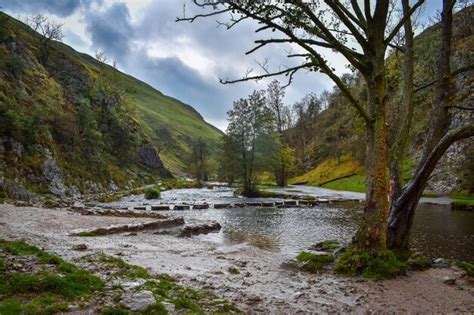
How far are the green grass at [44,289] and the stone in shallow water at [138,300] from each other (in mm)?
891

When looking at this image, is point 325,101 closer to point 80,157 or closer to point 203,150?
point 203,150

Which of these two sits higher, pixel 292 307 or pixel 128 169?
pixel 128 169

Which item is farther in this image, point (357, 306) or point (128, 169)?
point (128, 169)

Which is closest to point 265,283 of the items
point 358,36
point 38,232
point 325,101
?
point 358,36

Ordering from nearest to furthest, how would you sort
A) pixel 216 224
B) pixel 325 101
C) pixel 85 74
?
pixel 216 224
pixel 85 74
pixel 325 101

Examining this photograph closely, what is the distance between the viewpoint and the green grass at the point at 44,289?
22.1 ft

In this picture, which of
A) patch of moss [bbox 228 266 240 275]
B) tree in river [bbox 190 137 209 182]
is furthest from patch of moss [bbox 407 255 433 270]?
tree in river [bbox 190 137 209 182]

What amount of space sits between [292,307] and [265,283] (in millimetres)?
2443

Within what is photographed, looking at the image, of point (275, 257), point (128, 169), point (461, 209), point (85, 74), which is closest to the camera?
point (275, 257)

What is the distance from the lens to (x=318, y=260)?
13.7 m

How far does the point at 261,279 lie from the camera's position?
11.7m

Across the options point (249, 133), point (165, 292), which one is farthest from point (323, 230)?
point (249, 133)

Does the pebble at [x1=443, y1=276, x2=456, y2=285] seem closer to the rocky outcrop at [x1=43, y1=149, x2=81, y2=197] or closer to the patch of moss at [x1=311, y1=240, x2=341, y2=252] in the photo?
the patch of moss at [x1=311, y1=240, x2=341, y2=252]

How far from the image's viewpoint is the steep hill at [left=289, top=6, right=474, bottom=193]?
2816 centimetres
